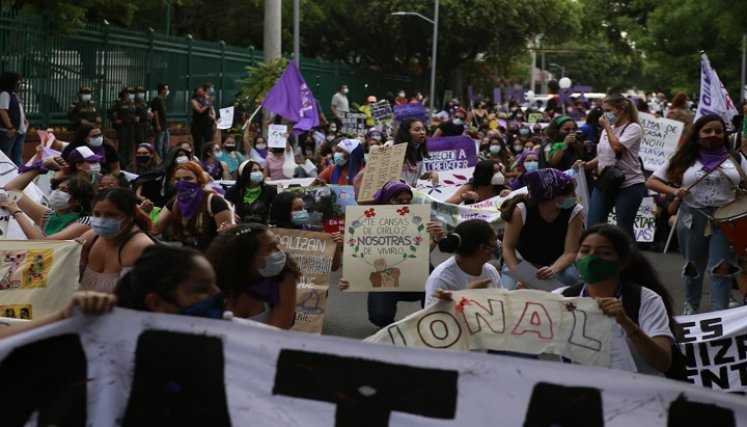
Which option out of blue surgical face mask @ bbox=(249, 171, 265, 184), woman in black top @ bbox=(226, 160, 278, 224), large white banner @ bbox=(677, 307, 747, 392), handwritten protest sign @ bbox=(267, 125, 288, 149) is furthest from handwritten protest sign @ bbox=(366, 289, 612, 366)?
handwritten protest sign @ bbox=(267, 125, 288, 149)

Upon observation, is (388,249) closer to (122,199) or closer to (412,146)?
(122,199)

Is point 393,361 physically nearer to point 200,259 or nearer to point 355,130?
point 200,259

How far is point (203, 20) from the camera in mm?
46281

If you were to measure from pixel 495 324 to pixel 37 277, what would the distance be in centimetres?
280

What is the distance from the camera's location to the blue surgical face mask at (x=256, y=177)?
11.2 meters

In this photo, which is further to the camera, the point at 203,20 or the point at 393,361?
the point at 203,20

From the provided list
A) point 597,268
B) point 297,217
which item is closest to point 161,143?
point 297,217

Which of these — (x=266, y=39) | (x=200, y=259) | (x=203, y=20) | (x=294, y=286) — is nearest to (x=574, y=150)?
(x=294, y=286)

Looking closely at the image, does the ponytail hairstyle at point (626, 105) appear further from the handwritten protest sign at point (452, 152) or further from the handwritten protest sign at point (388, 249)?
the handwritten protest sign at point (452, 152)

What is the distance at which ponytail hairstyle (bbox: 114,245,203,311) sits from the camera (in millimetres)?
4520

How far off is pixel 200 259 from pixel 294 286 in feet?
6.10

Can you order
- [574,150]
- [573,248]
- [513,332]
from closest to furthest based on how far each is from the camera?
[513,332] → [573,248] → [574,150]

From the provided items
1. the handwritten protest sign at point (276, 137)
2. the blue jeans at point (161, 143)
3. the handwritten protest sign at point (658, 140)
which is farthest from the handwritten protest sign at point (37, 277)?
the blue jeans at point (161, 143)

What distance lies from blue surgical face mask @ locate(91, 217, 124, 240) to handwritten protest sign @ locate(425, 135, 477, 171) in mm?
10883
